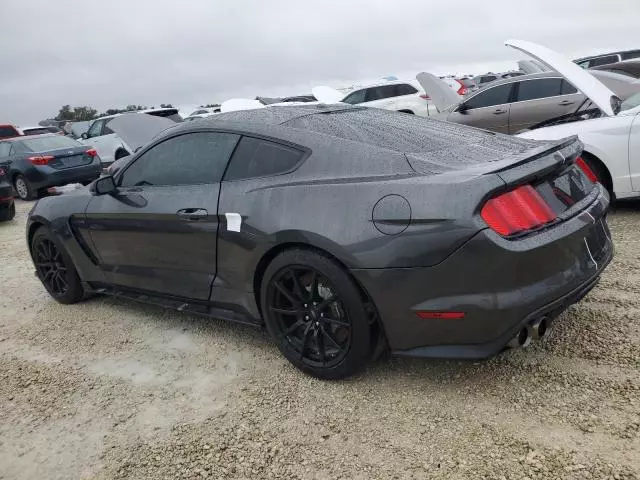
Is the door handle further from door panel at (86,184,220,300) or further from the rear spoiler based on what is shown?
the rear spoiler

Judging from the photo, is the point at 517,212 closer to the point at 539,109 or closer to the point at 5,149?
the point at 539,109

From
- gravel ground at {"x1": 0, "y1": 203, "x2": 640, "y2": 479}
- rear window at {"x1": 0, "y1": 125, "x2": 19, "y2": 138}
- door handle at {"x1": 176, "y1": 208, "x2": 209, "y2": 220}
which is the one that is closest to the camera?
gravel ground at {"x1": 0, "y1": 203, "x2": 640, "y2": 479}

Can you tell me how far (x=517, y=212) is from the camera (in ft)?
8.05

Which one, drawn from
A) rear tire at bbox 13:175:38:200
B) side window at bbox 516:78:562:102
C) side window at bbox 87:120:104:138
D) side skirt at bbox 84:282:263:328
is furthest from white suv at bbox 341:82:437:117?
side skirt at bbox 84:282:263:328

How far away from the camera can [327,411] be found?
2736 millimetres

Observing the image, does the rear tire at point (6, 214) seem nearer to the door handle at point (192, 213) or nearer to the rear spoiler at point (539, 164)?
the door handle at point (192, 213)

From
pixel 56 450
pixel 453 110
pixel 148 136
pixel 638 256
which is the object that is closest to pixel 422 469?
pixel 56 450

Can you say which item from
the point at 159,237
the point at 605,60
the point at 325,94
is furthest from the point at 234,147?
the point at 605,60

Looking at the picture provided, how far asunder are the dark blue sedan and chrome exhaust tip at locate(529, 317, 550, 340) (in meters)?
11.6

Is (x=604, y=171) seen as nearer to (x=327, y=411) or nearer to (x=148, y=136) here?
(x=327, y=411)

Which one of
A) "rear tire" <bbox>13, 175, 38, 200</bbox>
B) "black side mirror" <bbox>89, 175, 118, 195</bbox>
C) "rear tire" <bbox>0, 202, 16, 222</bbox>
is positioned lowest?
"rear tire" <bbox>0, 202, 16, 222</bbox>

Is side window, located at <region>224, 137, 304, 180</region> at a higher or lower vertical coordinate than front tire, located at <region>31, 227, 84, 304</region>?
higher

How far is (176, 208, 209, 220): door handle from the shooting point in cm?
328

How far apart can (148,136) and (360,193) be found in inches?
189
